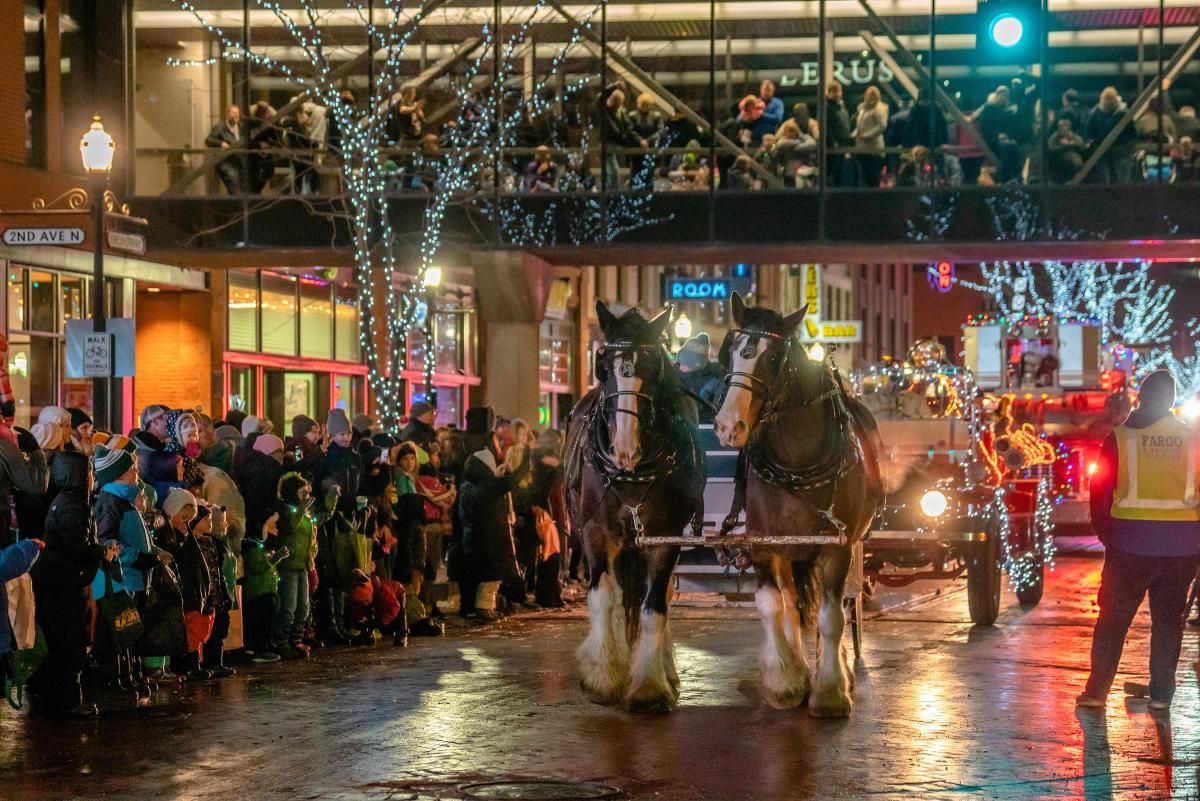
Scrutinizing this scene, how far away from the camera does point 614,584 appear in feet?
37.4

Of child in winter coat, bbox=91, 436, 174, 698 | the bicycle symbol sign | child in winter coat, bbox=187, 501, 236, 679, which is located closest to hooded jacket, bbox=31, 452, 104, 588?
child in winter coat, bbox=91, 436, 174, 698

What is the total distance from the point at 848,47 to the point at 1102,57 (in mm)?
4134

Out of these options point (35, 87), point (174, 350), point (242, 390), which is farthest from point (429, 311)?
point (35, 87)

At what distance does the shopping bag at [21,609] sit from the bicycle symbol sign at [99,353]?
9016 mm

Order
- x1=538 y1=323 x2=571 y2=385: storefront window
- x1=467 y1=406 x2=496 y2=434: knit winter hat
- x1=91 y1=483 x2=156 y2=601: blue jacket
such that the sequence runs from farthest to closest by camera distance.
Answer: x1=538 y1=323 x2=571 y2=385: storefront window, x1=467 y1=406 x2=496 y2=434: knit winter hat, x1=91 y1=483 x2=156 y2=601: blue jacket

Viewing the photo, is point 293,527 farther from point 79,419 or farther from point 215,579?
point 79,419

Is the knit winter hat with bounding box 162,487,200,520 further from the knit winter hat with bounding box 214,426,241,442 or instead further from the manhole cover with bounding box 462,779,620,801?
the manhole cover with bounding box 462,779,620,801

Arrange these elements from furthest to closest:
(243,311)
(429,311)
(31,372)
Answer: (429,311) → (243,311) → (31,372)

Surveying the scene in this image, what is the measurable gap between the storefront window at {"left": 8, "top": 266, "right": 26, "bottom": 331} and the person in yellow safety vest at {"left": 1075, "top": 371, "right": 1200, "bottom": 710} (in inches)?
647

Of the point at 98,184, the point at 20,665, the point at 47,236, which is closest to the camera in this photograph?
the point at 20,665

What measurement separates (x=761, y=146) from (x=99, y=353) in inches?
491

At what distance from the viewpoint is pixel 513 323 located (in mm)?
29562

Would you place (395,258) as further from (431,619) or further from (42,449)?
(42,449)

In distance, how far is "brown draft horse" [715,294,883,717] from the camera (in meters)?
10.8
